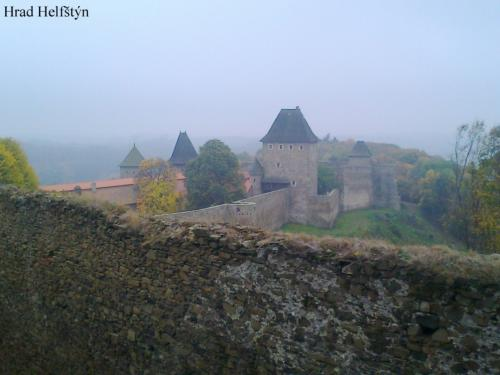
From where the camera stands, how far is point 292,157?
38000 millimetres

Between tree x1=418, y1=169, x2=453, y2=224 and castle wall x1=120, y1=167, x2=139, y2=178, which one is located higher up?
castle wall x1=120, y1=167, x2=139, y2=178

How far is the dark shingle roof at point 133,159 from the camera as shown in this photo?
4681 centimetres

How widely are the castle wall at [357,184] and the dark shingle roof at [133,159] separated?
68.7 feet

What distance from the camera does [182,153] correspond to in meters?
45.2

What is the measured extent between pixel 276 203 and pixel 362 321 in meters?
30.5

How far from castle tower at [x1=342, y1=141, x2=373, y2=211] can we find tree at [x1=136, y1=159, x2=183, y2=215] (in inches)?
672

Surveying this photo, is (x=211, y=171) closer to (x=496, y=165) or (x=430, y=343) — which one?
(x=496, y=165)

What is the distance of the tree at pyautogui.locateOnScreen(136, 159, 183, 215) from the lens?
3241 cm

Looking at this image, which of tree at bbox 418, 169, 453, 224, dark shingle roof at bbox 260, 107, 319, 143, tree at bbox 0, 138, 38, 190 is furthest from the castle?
tree at bbox 0, 138, 38, 190

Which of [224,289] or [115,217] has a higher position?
[115,217]

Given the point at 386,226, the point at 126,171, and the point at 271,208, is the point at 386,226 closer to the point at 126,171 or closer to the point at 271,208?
the point at 271,208

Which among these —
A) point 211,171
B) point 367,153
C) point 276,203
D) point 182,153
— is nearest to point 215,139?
point 211,171

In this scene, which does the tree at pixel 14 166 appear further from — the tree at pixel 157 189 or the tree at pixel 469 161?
the tree at pixel 469 161

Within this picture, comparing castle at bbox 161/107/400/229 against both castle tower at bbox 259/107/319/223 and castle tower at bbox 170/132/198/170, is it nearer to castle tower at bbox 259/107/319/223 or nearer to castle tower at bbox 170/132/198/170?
castle tower at bbox 259/107/319/223
